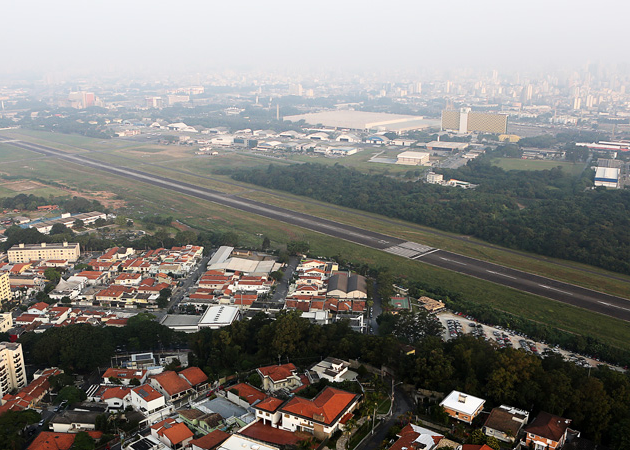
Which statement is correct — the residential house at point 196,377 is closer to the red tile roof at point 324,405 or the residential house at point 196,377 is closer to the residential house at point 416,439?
the red tile roof at point 324,405

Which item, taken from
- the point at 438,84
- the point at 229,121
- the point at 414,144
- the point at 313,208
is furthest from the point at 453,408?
the point at 438,84

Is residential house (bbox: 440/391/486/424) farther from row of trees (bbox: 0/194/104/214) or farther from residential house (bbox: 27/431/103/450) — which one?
row of trees (bbox: 0/194/104/214)

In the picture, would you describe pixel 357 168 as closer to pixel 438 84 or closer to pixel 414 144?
pixel 414 144

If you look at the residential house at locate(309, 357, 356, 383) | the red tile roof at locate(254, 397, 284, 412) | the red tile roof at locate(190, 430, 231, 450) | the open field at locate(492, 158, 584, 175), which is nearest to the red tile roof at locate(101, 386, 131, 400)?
the red tile roof at locate(190, 430, 231, 450)

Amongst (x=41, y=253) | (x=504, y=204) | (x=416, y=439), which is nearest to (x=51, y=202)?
(x=41, y=253)

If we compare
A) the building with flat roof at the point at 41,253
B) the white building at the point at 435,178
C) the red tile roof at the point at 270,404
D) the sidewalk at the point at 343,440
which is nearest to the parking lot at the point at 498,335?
the sidewalk at the point at 343,440
